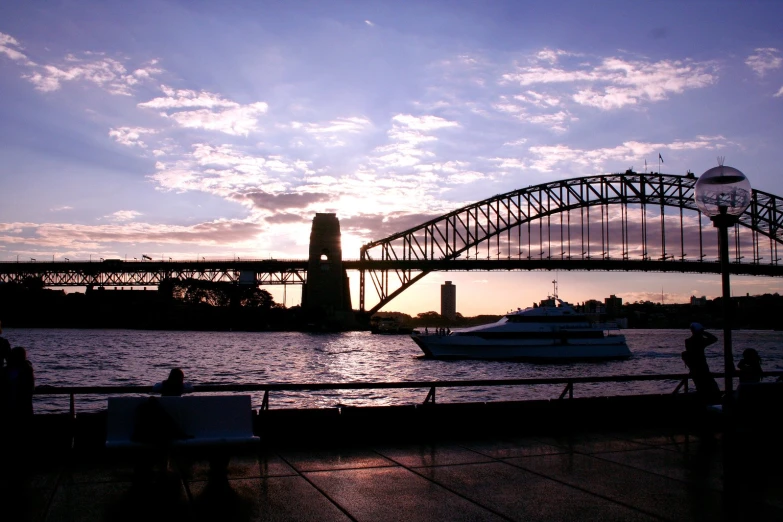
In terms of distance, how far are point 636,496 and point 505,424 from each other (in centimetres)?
394

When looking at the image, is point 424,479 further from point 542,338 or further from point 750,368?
point 542,338

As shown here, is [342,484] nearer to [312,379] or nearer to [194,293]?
[312,379]

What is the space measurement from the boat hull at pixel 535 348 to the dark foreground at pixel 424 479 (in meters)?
43.7

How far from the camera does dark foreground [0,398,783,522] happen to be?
631 cm

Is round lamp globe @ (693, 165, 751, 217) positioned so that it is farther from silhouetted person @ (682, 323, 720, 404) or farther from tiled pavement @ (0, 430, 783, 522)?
tiled pavement @ (0, 430, 783, 522)

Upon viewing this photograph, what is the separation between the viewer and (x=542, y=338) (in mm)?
54344

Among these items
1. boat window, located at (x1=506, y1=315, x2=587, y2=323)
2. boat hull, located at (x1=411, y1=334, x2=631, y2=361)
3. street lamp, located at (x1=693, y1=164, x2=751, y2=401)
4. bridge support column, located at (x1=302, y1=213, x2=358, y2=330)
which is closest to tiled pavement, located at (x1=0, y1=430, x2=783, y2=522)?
street lamp, located at (x1=693, y1=164, x2=751, y2=401)

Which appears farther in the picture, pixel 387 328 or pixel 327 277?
pixel 387 328

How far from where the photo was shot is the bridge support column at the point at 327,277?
116m

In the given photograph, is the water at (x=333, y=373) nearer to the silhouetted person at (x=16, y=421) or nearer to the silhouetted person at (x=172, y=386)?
the silhouetted person at (x=172, y=386)

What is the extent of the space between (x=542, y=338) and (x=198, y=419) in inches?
1926

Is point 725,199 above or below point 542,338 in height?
above

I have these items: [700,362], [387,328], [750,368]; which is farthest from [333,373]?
[387,328]

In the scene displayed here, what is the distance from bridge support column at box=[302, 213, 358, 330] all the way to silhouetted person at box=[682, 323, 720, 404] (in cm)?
10682
